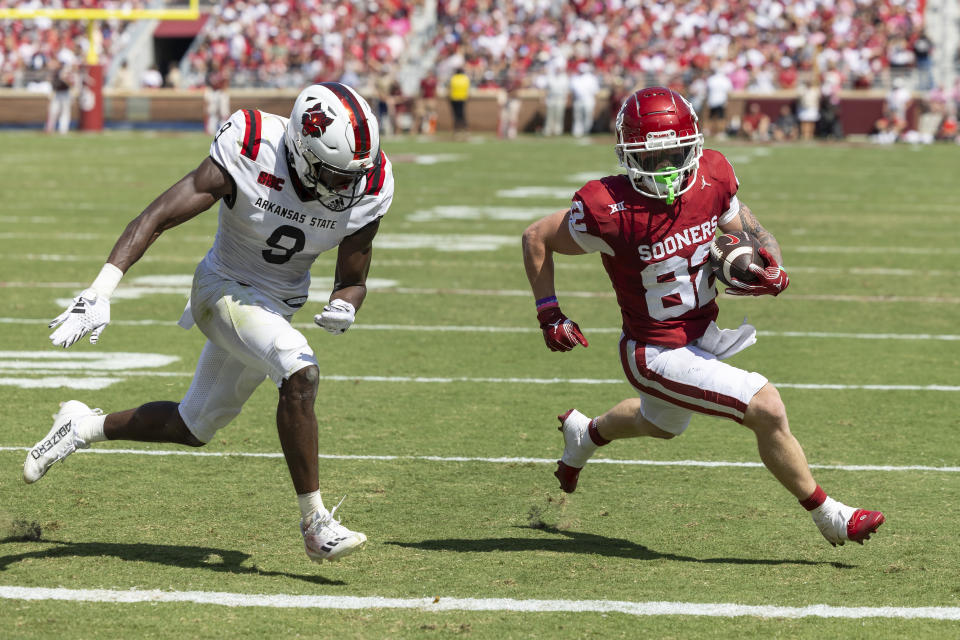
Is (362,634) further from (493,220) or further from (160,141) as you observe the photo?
(160,141)

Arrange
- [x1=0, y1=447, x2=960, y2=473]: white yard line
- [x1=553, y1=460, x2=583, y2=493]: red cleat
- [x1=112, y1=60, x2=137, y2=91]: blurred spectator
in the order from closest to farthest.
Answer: [x1=553, y1=460, x2=583, y2=493]: red cleat, [x1=0, y1=447, x2=960, y2=473]: white yard line, [x1=112, y1=60, x2=137, y2=91]: blurred spectator

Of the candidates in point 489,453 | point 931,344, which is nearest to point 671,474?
point 489,453

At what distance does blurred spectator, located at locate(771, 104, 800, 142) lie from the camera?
Result: 30109mm

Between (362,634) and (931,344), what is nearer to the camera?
(362,634)

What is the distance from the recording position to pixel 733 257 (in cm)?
462

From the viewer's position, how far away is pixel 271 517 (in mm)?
5090

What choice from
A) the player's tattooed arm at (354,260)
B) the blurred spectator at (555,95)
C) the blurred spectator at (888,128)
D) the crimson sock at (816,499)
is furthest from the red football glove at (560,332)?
the blurred spectator at (555,95)

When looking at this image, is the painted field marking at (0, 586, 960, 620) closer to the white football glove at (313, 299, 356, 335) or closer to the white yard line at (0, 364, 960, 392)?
the white football glove at (313, 299, 356, 335)

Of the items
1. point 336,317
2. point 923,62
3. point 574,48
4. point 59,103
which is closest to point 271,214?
point 336,317

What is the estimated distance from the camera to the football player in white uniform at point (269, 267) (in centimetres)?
438

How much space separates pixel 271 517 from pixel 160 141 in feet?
80.3

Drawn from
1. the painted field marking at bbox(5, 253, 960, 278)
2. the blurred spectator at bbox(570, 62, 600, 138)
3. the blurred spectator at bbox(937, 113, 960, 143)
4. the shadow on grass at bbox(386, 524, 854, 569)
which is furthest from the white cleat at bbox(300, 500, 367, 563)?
the blurred spectator at bbox(937, 113, 960, 143)

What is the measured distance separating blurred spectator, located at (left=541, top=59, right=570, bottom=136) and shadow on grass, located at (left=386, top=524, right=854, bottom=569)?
26962mm

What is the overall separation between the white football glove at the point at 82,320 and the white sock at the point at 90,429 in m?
0.88
